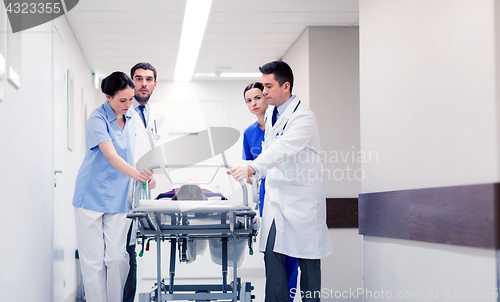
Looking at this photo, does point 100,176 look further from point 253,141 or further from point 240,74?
point 240,74

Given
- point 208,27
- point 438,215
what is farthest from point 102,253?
point 208,27

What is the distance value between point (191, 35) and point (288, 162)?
2402mm

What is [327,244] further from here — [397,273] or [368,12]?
[368,12]

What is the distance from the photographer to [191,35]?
4551mm

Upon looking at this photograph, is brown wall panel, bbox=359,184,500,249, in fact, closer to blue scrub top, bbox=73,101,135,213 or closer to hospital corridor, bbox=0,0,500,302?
hospital corridor, bbox=0,0,500,302

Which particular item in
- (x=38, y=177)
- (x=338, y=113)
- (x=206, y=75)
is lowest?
(x=38, y=177)

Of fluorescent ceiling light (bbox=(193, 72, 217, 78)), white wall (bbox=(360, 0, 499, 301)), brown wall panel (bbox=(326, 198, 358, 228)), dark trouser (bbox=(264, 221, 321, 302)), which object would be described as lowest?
dark trouser (bbox=(264, 221, 321, 302))

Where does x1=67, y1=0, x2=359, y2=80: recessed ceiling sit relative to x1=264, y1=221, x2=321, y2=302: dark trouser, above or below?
above

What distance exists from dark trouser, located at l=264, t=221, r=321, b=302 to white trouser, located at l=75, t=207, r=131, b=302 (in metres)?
0.89

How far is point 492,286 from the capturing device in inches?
65.7

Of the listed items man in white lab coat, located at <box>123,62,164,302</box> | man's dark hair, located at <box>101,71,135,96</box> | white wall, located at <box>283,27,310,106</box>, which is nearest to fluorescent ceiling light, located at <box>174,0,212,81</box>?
man in white lab coat, located at <box>123,62,164,302</box>

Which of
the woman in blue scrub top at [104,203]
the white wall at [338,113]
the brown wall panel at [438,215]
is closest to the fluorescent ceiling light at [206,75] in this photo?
the white wall at [338,113]

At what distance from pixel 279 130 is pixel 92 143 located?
41.0 inches

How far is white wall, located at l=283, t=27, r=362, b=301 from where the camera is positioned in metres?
4.34
